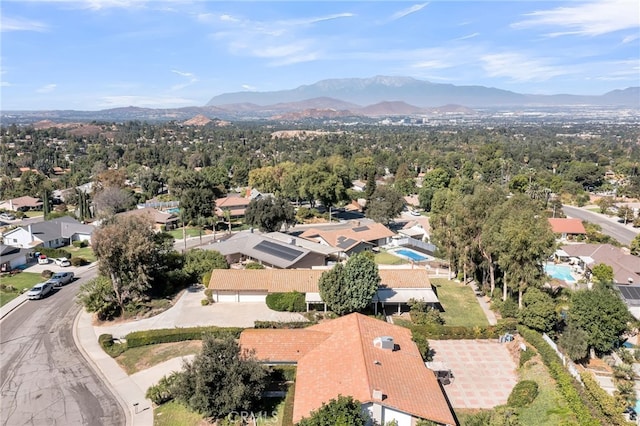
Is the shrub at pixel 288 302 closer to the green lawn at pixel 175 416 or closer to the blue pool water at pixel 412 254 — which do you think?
the green lawn at pixel 175 416

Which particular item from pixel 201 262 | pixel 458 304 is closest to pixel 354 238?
pixel 458 304

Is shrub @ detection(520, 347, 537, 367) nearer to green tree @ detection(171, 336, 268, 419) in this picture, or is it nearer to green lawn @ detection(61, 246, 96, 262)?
green tree @ detection(171, 336, 268, 419)

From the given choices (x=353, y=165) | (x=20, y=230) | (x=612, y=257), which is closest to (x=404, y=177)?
(x=353, y=165)

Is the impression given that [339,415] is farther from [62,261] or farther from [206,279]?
[62,261]

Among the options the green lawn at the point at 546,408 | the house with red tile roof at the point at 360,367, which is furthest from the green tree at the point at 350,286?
the green lawn at the point at 546,408

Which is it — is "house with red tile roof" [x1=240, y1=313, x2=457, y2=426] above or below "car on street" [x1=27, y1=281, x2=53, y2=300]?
above

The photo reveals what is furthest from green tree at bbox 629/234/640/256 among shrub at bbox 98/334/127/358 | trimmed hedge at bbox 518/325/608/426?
shrub at bbox 98/334/127/358

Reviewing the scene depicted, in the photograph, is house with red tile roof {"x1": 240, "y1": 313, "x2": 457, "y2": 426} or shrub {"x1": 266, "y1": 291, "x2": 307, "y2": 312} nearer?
house with red tile roof {"x1": 240, "y1": 313, "x2": 457, "y2": 426}
